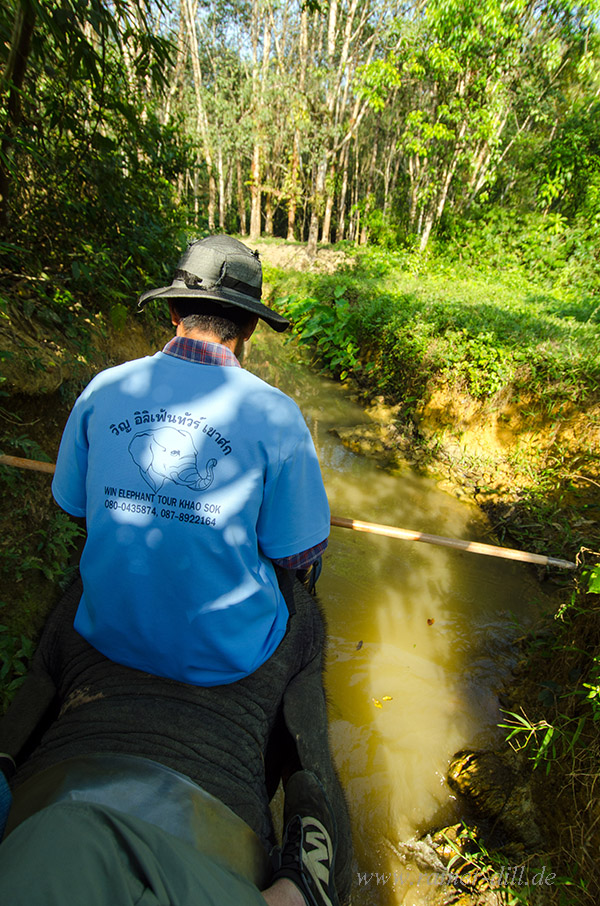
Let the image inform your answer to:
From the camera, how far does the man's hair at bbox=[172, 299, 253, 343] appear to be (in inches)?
60.0

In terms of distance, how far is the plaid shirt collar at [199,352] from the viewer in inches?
56.6

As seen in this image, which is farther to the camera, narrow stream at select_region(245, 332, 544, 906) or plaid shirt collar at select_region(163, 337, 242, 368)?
narrow stream at select_region(245, 332, 544, 906)

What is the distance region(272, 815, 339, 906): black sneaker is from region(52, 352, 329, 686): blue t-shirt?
1.62 feet

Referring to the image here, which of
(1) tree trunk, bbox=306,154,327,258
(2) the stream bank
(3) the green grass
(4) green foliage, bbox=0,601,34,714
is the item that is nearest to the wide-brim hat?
(2) the stream bank

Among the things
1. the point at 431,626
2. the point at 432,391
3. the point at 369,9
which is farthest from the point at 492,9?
the point at 431,626

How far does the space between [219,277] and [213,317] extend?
7.4 inches

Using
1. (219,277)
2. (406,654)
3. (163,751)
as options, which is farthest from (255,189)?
(163,751)

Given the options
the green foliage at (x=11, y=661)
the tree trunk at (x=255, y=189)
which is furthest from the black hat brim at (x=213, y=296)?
the tree trunk at (x=255, y=189)

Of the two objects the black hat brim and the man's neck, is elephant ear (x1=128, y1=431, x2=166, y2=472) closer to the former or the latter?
the man's neck

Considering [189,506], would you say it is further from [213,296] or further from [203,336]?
[213,296]

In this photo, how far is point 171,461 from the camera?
129cm

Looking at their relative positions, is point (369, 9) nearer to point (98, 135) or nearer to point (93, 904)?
point (98, 135)

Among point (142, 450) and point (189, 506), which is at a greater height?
point (142, 450)

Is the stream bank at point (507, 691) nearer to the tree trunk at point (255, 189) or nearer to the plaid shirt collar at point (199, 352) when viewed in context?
the plaid shirt collar at point (199, 352)
